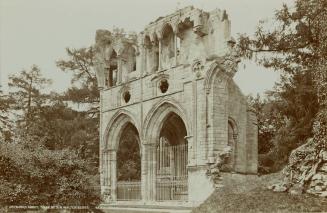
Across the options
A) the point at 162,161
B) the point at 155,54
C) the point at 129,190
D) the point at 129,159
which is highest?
the point at 155,54

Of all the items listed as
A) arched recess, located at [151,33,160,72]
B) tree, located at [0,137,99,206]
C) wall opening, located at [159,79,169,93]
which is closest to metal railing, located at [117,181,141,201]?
wall opening, located at [159,79,169,93]

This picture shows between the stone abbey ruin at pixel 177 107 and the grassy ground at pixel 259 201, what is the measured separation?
13.6ft

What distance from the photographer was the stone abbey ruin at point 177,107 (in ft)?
66.9

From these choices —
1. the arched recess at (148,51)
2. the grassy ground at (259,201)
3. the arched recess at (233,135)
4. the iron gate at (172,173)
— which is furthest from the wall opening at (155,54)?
the grassy ground at (259,201)

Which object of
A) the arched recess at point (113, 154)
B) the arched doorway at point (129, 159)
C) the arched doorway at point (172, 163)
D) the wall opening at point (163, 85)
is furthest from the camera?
the arched doorway at point (129, 159)

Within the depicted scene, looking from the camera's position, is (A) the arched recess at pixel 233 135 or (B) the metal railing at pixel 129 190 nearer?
(A) the arched recess at pixel 233 135

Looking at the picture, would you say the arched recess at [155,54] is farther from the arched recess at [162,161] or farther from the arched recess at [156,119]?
the arched recess at [162,161]

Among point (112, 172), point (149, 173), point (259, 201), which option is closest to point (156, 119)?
point (149, 173)

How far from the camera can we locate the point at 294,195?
12.9 meters

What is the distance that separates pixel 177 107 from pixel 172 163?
4.60m

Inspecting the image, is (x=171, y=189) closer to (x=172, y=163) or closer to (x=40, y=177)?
(x=172, y=163)

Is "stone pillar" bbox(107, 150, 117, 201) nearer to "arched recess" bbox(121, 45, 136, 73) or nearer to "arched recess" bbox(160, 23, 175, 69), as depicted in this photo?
"arched recess" bbox(121, 45, 136, 73)

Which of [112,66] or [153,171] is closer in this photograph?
[153,171]

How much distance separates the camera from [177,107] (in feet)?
71.6
